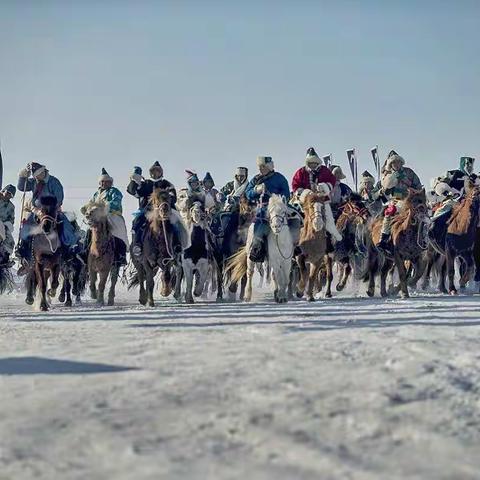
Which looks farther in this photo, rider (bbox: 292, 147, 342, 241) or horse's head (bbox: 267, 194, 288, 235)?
rider (bbox: 292, 147, 342, 241)

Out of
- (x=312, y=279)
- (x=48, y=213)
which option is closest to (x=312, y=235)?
(x=312, y=279)

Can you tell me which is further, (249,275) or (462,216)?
(462,216)

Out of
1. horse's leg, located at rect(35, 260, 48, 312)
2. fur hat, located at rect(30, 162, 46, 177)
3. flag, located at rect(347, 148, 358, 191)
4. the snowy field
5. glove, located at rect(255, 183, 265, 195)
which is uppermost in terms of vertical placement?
flag, located at rect(347, 148, 358, 191)

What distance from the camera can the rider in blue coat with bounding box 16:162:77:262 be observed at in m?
13.8

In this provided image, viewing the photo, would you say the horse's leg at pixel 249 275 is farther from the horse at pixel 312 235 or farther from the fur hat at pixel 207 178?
the fur hat at pixel 207 178

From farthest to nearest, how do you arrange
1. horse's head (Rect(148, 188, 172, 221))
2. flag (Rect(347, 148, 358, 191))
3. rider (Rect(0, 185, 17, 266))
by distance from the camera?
1. flag (Rect(347, 148, 358, 191))
2. rider (Rect(0, 185, 17, 266))
3. horse's head (Rect(148, 188, 172, 221))

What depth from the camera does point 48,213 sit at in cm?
1338

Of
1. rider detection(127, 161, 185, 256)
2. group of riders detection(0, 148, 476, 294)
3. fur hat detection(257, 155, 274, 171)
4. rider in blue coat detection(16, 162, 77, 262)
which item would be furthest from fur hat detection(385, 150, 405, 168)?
rider in blue coat detection(16, 162, 77, 262)

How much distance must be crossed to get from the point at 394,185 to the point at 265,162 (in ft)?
10.3

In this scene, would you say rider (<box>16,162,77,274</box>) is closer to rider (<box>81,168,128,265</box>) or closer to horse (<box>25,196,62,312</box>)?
horse (<box>25,196,62,312</box>)

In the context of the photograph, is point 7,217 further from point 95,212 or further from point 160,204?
point 160,204

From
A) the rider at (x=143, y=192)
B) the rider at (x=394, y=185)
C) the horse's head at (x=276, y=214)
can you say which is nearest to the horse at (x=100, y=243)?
the rider at (x=143, y=192)

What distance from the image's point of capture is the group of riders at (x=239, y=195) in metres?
14.2

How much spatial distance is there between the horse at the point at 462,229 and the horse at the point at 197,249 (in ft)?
17.7
